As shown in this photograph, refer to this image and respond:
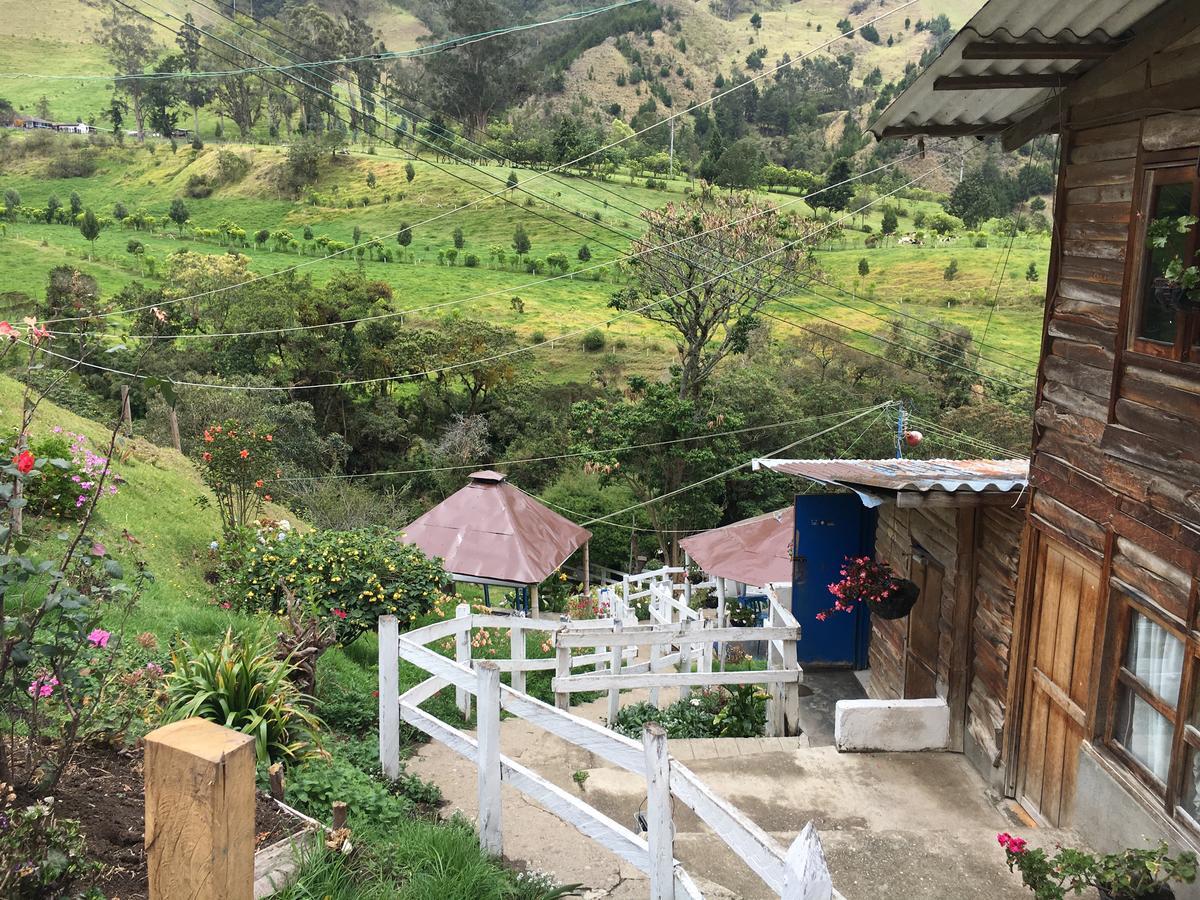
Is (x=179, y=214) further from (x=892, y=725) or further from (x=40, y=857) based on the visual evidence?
(x=40, y=857)

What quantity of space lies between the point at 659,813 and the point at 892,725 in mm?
4045

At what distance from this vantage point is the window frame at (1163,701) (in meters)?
4.57

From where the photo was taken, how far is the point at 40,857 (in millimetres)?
3246

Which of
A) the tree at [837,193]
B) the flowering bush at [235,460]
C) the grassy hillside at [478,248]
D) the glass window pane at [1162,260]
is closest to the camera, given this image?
the glass window pane at [1162,260]

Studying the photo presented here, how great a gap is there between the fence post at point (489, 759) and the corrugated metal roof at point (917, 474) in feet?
10.7

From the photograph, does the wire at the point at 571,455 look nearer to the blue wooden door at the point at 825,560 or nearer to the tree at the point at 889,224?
the blue wooden door at the point at 825,560

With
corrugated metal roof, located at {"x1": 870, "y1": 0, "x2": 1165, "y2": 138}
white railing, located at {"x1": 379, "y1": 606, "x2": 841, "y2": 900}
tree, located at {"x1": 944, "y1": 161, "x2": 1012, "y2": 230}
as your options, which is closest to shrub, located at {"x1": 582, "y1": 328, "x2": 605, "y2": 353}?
tree, located at {"x1": 944, "y1": 161, "x2": 1012, "y2": 230}

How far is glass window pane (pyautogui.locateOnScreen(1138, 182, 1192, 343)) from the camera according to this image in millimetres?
4824

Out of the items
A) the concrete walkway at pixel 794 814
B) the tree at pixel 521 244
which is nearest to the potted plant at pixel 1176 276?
the concrete walkway at pixel 794 814

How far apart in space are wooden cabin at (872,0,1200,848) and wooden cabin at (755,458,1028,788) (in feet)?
1.15

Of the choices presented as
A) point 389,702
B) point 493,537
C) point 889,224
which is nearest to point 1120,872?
point 389,702

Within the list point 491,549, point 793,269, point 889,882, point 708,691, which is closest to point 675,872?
point 889,882

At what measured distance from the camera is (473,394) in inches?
1489

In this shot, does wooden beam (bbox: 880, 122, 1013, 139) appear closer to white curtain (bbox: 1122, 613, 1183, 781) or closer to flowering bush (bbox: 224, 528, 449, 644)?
white curtain (bbox: 1122, 613, 1183, 781)
